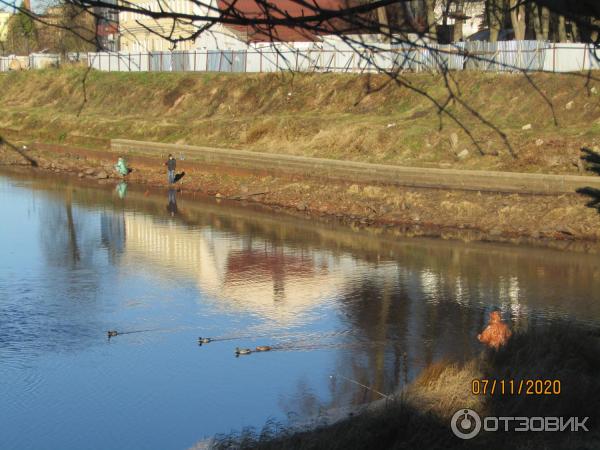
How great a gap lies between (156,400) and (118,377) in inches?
47.9

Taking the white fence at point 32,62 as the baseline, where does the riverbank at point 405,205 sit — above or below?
below

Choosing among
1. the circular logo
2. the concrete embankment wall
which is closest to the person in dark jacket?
the concrete embankment wall

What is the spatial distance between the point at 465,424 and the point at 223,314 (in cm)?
1003

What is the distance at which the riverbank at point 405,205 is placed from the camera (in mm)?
27806

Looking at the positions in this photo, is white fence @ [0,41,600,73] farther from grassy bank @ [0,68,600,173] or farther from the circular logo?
the circular logo

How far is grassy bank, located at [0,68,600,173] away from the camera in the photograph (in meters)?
34.6

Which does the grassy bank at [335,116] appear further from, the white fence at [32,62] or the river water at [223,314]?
the white fence at [32,62]

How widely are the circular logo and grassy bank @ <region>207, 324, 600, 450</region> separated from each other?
0.08 m

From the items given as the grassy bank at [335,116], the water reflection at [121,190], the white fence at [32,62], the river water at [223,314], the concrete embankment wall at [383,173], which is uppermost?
the white fence at [32,62]

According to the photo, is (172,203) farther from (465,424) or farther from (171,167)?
(465,424)

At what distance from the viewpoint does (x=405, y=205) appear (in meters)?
31.3

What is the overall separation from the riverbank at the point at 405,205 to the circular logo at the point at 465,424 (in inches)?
664
